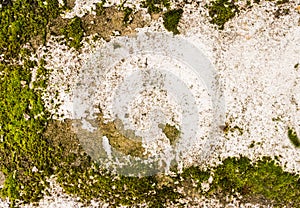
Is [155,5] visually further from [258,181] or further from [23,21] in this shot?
[258,181]

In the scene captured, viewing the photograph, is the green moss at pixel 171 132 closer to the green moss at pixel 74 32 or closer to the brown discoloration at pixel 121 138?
the brown discoloration at pixel 121 138

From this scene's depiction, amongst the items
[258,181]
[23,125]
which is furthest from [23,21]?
[258,181]

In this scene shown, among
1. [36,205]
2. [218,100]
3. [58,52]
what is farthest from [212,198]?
[58,52]

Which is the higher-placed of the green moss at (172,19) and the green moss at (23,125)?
the green moss at (172,19)

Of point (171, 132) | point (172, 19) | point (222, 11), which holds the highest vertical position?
point (222, 11)

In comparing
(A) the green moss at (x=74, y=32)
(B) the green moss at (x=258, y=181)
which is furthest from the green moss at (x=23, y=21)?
(B) the green moss at (x=258, y=181)

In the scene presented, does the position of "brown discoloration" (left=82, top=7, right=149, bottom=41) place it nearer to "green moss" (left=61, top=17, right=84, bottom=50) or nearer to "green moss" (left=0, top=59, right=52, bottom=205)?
"green moss" (left=61, top=17, right=84, bottom=50)
